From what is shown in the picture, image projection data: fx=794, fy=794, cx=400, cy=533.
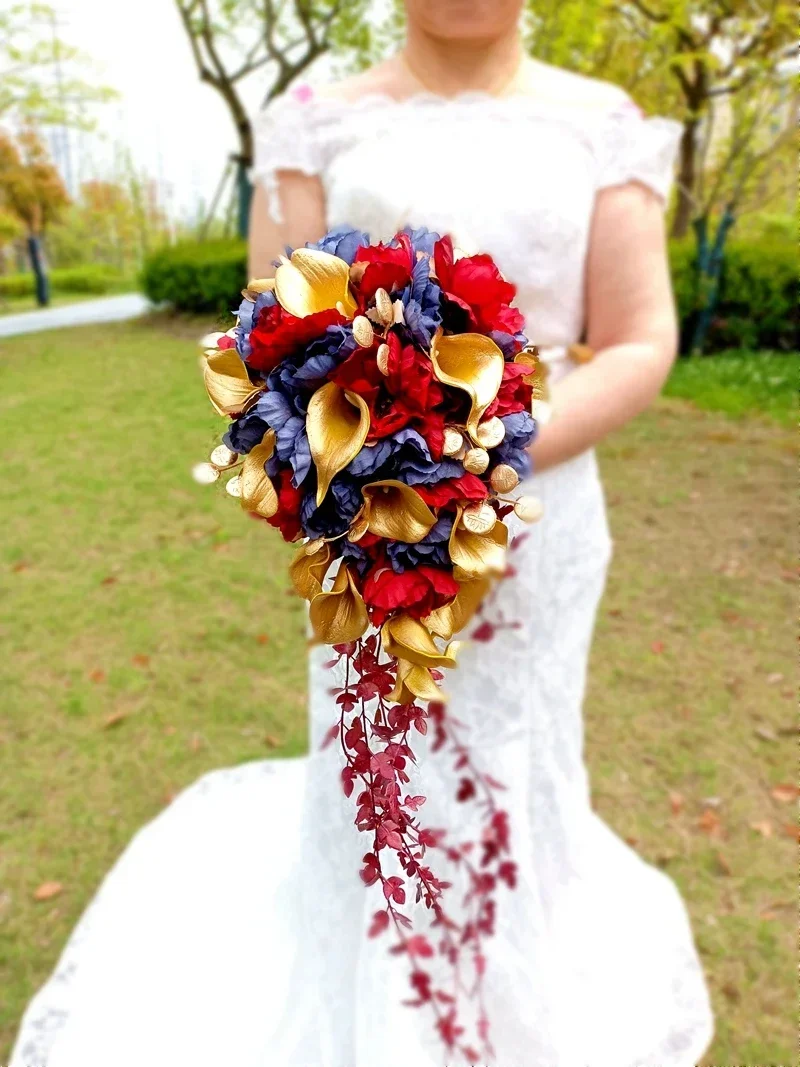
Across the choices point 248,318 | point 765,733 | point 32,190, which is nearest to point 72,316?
point 32,190

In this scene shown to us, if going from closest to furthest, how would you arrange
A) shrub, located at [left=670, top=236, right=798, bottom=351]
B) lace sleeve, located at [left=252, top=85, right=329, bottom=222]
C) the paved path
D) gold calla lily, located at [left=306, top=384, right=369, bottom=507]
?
gold calla lily, located at [left=306, top=384, right=369, bottom=507] < lace sleeve, located at [left=252, top=85, right=329, bottom=222] < shrub, located at [left=670, top=236, right=798, bottom=351] < the paved path

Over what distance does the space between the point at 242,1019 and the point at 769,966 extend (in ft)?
4.27

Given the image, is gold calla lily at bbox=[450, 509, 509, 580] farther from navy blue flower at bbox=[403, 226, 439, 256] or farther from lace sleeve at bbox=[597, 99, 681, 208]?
lace sleeve at bbox=[597, 99, 681, 208]

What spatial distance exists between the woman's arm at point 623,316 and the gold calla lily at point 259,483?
724 mm

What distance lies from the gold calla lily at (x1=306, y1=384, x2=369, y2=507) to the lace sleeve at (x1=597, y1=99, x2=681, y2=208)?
101cm

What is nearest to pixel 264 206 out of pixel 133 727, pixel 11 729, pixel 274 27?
pixel 133 727

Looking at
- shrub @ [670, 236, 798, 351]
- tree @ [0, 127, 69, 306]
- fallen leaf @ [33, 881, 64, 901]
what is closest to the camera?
fallen leaf @ [33, 881, 64, 901]

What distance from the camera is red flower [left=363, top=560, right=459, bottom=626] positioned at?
1.89ft

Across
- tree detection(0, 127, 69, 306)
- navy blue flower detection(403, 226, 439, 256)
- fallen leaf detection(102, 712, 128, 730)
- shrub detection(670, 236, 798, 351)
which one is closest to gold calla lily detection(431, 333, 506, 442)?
navy blue flower detection(403, 226, 439, 256)

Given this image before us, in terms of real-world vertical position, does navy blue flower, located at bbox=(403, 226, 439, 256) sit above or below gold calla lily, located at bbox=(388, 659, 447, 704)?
above

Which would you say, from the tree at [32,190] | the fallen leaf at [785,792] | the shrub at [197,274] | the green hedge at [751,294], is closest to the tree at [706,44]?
the green hedge at [751,294]

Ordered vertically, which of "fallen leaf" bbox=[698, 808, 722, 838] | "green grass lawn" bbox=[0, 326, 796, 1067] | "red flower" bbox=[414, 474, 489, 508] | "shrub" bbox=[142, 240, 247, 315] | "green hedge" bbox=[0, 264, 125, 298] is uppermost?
"red flower" bbox=[414, 474, 489, 508]

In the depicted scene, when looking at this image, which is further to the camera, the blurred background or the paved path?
the paved path

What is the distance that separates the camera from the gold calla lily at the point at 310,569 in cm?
61
